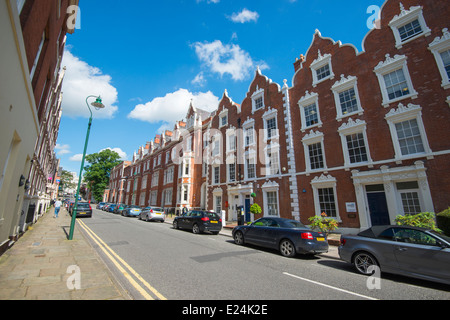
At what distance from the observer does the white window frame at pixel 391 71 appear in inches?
460

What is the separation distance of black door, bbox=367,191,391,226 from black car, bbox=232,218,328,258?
6.11 m

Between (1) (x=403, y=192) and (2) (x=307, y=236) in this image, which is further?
(1) (x=403, y=192)

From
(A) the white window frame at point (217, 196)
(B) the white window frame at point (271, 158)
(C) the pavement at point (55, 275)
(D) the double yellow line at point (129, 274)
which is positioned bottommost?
(D) the double yellow line at point (129, 274)

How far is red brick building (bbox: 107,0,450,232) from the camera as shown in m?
11.0

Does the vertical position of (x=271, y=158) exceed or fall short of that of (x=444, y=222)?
it exceeds it

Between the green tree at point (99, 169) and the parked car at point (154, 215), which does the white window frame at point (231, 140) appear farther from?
the green tree at point (99, 169)

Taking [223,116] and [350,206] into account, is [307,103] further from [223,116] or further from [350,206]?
[223,116]

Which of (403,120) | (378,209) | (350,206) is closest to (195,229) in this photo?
(350,206)

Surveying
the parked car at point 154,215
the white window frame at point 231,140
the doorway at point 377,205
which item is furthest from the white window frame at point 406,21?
the parked car at point 154,215

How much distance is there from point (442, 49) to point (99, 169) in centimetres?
6478

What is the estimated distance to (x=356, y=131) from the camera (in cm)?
1348

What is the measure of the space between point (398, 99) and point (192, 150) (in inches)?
925

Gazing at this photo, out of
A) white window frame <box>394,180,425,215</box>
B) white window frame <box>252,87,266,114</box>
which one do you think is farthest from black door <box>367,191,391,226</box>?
white window frame <box>252,87,266,114</box>

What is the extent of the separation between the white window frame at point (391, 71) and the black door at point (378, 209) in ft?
18.1
